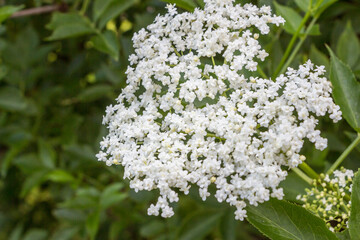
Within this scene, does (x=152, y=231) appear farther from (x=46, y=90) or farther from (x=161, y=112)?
(x=161, y=112)

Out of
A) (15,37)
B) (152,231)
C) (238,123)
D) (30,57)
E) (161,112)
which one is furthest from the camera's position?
(15,37)

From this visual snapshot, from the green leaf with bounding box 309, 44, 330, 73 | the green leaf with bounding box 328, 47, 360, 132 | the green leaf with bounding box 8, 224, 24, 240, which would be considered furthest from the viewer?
the green leaf with bounding box 8, 224, 24, 240

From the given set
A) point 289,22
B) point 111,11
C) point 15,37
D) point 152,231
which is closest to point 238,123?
point 289,22

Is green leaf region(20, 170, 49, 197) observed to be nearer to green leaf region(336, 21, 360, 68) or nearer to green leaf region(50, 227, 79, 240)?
green leaf region(50, 227, 79, 240)

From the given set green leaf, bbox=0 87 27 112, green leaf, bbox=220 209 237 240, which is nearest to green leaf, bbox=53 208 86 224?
green leaf, bbox=0 87 27 112

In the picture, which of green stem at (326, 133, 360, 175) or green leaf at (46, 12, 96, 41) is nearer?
green stem at (326, 133, 360, 175)

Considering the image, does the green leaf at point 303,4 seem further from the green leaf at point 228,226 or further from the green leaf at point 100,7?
the green leaf at point 228,226

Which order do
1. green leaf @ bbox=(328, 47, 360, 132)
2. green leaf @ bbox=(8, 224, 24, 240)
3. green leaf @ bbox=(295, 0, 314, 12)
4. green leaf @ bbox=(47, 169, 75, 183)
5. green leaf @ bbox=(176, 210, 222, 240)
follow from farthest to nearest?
green leaf @ bbox=(8, 224, 24, 240) < green leaf @ bbox=(47, 169, 75, 183) < green leaf @ bbox=(176, 210, 222, 240) < green leaf @ bbox=(295, 0, 314, 12) < green leaf @ bbox=(328, 47, 360, 132)

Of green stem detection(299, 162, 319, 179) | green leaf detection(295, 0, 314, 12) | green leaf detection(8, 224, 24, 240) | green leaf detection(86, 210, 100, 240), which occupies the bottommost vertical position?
green leaf detection(8, 224, 24, 240)

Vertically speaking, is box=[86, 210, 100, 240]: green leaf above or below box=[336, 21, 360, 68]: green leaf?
below
